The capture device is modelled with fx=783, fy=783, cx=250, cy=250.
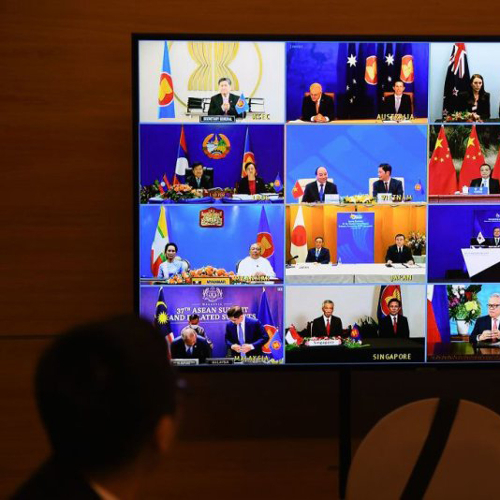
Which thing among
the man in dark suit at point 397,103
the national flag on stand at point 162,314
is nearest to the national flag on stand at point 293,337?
the national flag on stand at point 162,314

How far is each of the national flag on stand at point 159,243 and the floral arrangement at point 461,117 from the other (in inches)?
44.9

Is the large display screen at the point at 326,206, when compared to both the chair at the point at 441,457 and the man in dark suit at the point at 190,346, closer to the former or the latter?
Result: the man in dark suit at the point at 190,346

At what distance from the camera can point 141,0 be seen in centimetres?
321

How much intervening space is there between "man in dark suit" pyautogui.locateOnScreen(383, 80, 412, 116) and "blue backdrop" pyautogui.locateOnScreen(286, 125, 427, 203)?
0.06 metres

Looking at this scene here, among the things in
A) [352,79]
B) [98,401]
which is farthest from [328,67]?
[98,401]

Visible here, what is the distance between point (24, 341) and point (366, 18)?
1961mm

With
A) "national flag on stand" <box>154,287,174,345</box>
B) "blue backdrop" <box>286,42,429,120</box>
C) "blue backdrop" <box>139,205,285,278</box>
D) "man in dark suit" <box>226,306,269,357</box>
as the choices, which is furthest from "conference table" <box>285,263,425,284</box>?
"blue backdrop" <box>286,42,429,120</box>

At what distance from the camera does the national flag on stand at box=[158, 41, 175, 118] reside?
292cm

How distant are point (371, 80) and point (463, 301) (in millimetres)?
913

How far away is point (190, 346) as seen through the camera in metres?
2.99

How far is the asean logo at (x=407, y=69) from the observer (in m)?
2.96

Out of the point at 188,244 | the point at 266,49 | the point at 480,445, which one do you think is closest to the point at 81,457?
the point at 480,445

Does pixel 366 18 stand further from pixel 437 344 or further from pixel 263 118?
pixel 437 344

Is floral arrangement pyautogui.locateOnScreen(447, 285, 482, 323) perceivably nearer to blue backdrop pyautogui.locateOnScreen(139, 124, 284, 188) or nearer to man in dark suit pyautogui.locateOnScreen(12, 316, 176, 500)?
blue backdrop pyautogui.locateOnScreen(139, 124, 284, 188)
